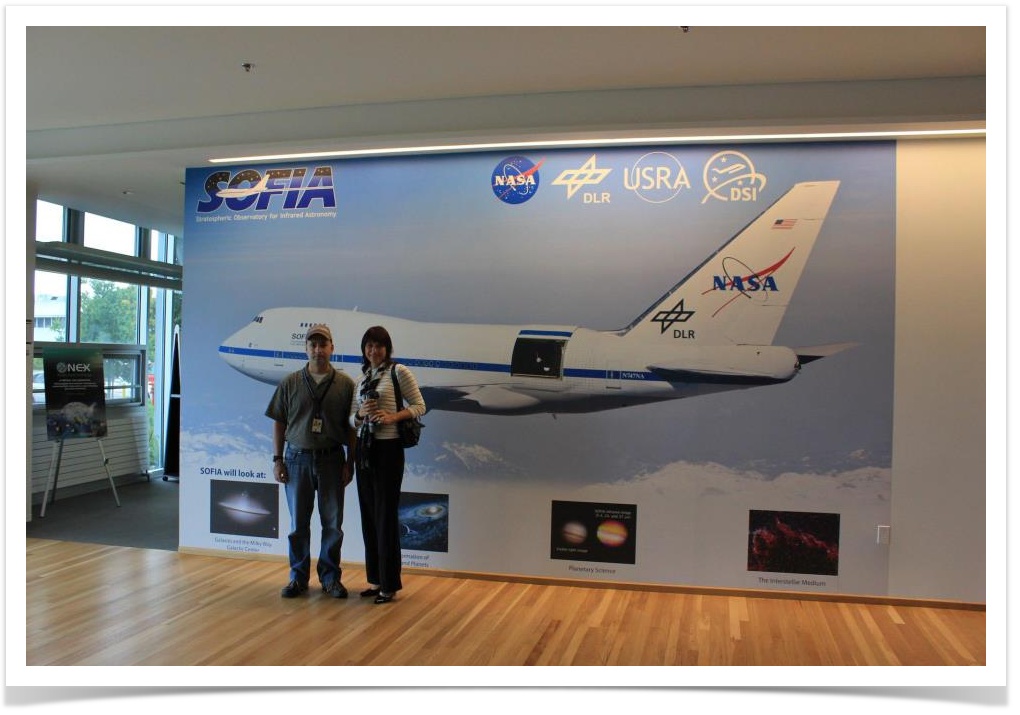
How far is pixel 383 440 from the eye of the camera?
442 centimetres

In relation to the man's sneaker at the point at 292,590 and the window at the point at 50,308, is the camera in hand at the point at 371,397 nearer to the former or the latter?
the man's sneaker at the point at 292,590

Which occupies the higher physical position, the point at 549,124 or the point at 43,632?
the point at 549,124

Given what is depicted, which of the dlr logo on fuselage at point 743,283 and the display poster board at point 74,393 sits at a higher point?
the dlr logo on fuselage at point 743,283

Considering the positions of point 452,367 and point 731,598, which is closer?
point 731,598

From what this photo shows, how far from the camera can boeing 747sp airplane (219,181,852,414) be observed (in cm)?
463

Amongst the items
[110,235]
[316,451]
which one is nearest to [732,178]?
[316,451]

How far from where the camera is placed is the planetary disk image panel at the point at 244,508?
5.42 m

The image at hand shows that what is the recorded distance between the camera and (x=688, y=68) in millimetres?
4234

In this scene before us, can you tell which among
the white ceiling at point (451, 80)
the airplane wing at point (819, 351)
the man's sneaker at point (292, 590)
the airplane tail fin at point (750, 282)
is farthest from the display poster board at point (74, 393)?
the airplane wing at point (819, 351)

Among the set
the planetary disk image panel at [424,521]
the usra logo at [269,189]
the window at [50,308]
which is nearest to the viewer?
the planetary disk image panel at [424,521]

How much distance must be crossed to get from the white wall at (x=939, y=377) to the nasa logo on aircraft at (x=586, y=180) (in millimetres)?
1736
